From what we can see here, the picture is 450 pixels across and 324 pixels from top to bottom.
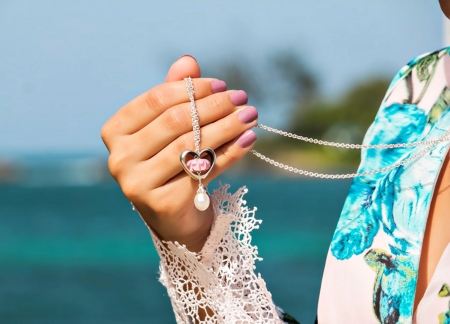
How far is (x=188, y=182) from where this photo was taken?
80 cm

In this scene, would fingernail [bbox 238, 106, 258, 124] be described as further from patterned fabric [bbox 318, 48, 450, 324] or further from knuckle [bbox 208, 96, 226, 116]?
patterned fabric [bbox 318, 48, 450, 324]

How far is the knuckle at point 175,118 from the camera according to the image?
767mm

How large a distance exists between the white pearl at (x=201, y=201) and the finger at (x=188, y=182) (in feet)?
0.06

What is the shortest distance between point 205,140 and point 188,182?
67 mm

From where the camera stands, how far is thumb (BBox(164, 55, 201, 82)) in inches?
31.6

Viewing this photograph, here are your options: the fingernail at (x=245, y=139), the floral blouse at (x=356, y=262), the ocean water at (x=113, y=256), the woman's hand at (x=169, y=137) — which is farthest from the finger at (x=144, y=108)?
the ocean water at (x=113, y=256)

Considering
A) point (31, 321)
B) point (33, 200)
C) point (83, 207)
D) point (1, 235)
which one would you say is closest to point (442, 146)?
point (31, 321)

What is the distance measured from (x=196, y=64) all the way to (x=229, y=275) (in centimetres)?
36

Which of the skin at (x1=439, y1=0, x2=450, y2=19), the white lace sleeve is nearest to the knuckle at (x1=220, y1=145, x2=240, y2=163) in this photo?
the white lace sleeve

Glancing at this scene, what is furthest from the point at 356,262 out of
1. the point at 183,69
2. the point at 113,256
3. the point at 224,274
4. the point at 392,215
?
the point at 113,256

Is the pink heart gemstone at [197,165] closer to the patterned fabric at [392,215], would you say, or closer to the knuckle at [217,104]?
the knuckle at [217,104]

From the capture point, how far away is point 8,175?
34.1 meters

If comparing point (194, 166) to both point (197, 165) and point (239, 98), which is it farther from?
point (239, 98)

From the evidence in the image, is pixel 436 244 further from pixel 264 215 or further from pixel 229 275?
pixel 264 215
